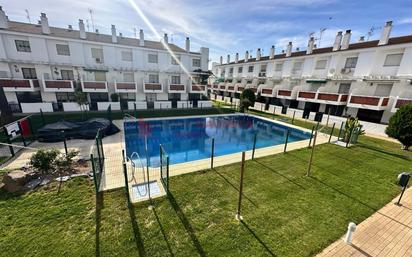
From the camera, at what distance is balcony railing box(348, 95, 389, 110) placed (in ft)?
60.5

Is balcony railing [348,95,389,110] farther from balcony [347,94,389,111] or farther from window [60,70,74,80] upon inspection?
window [60,70,74,80]

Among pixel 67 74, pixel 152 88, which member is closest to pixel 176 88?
pixel 152 88

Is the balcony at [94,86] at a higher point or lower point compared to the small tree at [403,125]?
higher

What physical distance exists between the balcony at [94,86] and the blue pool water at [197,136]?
8.71 m

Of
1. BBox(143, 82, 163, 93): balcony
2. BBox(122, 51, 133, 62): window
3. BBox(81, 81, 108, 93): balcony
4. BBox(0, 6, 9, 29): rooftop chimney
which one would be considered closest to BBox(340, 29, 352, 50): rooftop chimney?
BBox(143, 82, 163, 93): balcony

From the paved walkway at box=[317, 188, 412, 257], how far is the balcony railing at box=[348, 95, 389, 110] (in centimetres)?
1673

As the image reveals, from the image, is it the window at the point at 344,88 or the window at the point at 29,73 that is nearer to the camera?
the window at the point at 29,73

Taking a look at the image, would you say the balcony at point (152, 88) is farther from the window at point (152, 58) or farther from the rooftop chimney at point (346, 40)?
the rooftop chimney at point (346, 40)

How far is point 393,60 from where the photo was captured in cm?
1869

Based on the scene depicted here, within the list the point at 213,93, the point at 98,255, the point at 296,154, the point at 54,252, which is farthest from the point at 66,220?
the point at 213,93

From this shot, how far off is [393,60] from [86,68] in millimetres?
37656

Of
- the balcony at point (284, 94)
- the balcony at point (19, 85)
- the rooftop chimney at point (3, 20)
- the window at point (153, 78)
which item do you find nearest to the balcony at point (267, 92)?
the balcony at point (284, 94)

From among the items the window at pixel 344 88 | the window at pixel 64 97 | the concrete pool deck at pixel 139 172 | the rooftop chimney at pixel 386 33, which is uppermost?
the rooftop chimney at pixel 386 33

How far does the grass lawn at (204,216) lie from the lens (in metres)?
4.91
